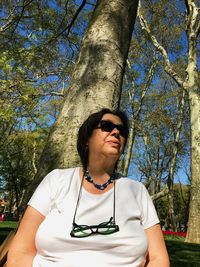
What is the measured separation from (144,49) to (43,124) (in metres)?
11.3

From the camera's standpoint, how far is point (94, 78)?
10.8 ft

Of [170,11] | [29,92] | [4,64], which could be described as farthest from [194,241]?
[170,11]

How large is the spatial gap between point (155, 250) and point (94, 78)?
175 centimetres

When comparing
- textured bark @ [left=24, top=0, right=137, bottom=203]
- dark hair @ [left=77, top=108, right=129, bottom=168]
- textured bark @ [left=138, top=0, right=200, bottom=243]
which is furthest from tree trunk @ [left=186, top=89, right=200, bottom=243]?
dark hair @ [left=77, top=108, right=129, bottom=168]

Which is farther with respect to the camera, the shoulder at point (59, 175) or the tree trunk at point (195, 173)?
the tree trunk at point (195, 173)

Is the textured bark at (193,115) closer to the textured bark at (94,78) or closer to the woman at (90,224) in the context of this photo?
the textured bark at (94,78)

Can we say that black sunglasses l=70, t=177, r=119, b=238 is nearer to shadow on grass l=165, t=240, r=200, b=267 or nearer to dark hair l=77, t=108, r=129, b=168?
dark hair l=77, t=108, r=129, b=168

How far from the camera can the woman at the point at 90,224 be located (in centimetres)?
199

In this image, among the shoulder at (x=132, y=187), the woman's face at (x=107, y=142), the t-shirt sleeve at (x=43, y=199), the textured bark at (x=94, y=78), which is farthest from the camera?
the textured bark at (x=94, y=78)

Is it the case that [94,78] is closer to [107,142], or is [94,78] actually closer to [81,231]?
[107,142]

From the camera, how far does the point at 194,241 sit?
11.5 meters

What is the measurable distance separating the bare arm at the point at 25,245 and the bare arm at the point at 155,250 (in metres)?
0.67

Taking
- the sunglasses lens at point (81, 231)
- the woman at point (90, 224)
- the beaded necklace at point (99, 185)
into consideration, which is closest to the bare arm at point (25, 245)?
the woman at point (90, 224)

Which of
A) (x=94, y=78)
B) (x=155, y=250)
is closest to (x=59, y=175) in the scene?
(x=155, y=250)
